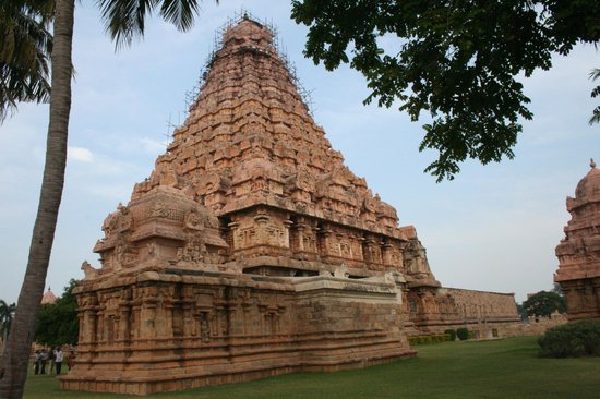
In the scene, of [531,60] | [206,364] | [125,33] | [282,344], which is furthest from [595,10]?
[282,344]

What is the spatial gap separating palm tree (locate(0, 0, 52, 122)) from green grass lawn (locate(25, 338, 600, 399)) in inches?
319

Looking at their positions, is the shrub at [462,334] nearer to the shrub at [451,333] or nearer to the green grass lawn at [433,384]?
the shrub at [451,333]

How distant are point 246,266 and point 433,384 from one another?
1497 cm

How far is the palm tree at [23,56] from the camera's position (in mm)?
11781

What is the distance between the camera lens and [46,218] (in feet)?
24.0

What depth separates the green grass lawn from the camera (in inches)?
431

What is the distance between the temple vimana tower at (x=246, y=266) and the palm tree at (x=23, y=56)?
5.03 m

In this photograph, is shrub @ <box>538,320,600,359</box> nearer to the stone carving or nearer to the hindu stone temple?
the hindu stone temple

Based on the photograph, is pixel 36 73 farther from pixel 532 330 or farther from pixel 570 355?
pixel 532 330

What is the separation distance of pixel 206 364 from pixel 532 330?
28840 millimetres

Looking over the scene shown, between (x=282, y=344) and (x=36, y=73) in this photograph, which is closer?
Result: (x=36, y=73)

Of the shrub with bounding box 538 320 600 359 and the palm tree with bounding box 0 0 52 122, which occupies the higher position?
the palm tree with bounding box 0 0 52 122

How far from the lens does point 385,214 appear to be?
38.7 meters

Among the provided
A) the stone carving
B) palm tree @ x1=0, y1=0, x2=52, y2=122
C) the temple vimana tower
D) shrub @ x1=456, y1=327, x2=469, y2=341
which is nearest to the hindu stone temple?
the temple vimana tower
